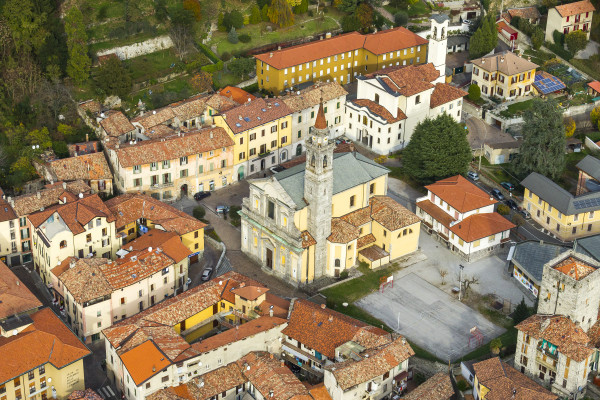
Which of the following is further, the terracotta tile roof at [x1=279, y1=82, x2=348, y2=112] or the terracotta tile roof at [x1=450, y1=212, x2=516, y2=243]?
the terracotta tile roof at [x1=279, y1=82, x2=348, y2=112]

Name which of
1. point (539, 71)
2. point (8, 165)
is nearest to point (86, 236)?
point (8, 165)

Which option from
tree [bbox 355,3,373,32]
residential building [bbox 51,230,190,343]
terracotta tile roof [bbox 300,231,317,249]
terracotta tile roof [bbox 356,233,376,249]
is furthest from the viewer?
tree [bbox 355,3,373,32]

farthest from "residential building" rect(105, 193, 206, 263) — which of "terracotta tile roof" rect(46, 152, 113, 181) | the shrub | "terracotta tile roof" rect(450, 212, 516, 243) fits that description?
"terracotta tile roof" rect(450, 212, 516, 243)

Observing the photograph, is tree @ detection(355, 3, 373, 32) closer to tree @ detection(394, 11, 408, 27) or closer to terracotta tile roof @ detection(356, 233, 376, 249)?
tree @ detection(394, 11, 408, 27)

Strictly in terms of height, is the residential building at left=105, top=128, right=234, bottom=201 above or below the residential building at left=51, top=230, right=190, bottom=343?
above

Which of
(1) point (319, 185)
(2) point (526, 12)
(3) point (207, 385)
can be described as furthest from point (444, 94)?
(3) point (207, 385)

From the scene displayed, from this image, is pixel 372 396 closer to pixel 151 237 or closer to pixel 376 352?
pixel 376 352

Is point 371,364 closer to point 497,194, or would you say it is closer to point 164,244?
point 164,244

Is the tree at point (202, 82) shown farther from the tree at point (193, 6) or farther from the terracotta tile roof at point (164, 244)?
the terracotta tile roof at point (164, 244)
